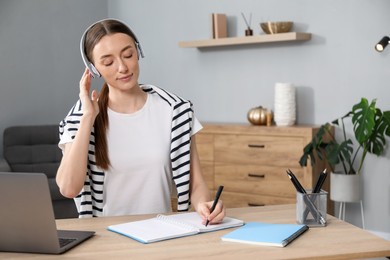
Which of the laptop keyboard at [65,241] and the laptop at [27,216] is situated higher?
the laptop at [27,216]

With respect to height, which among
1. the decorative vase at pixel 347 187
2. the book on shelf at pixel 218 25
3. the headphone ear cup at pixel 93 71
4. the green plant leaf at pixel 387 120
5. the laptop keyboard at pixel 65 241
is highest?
the book on shelf at pixel 218 25

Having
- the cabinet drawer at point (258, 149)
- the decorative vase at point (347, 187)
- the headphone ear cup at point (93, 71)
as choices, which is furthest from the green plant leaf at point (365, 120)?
the headphone ear cup at point (93, 71)

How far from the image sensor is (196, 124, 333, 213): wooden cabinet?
5051 millimetres

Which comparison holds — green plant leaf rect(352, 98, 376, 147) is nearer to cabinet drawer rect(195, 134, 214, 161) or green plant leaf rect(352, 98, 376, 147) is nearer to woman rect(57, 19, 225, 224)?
cabinet drawer rect(195, 134, 214, 161)

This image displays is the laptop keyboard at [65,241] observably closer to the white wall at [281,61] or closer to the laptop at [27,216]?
the laptop at [27,216]

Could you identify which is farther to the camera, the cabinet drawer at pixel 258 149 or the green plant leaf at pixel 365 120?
the cabinet drawer at pixel 258 149

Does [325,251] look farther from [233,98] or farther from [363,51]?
[233,98]

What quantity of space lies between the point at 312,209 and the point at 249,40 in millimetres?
3462

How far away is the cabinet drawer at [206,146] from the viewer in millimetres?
5570

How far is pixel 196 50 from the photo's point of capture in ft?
20.2

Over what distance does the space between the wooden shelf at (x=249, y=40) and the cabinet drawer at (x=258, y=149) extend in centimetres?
78

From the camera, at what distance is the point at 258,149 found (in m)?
5.25

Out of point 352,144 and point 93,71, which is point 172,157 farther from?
point 352,144

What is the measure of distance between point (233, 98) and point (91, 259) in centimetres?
417
